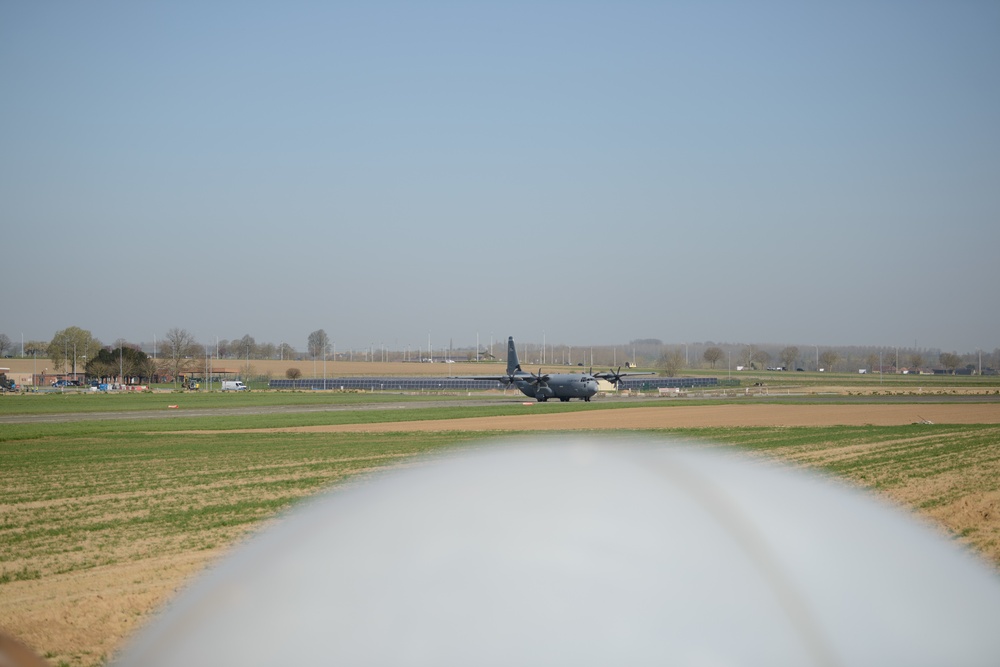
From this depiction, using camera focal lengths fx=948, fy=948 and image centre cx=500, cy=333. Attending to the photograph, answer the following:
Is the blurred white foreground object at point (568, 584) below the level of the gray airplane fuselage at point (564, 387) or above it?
above

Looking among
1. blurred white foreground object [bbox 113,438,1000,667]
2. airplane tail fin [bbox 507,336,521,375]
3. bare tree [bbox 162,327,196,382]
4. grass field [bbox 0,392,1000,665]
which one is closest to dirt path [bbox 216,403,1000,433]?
grass field [bbox 0,392,1000,665]

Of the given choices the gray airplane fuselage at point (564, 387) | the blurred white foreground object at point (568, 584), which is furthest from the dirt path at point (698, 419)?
the blurred white foreground object at point (568, 584)

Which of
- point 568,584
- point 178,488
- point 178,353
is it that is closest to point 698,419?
point 178,488

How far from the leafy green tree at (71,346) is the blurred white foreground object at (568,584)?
19985 centimetres

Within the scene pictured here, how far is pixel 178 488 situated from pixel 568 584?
21.4 meters

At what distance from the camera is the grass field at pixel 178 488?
11.4 m

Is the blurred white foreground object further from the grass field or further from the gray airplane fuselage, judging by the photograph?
the gray airplane fuselage

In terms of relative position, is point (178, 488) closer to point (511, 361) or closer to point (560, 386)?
point (560, 386)

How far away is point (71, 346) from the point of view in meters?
193

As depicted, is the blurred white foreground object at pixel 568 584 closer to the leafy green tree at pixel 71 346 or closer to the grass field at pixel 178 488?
the grass field at pixel 178 488

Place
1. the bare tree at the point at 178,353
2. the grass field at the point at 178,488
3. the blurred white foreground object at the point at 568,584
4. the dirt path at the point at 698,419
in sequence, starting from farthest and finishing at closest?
the bare tree at the point at 178,353
the dirt path at the point at 698,419
the grass field at the point at 178,488
the blurred white foreground object at the point at 568,584

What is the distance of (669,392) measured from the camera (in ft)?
339

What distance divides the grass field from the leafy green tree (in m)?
153

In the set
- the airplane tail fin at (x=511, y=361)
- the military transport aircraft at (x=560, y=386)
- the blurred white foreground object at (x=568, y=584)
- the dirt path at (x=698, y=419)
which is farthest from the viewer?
the airplane tail fin at (x=511, y=361)
